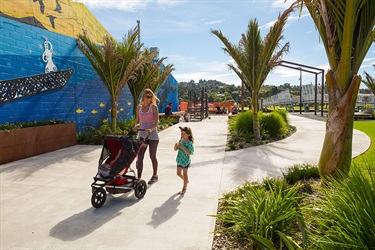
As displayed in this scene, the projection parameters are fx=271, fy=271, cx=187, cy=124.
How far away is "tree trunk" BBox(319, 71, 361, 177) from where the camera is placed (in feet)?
10.9

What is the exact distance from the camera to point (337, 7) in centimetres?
353

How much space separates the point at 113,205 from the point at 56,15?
30.2 feet

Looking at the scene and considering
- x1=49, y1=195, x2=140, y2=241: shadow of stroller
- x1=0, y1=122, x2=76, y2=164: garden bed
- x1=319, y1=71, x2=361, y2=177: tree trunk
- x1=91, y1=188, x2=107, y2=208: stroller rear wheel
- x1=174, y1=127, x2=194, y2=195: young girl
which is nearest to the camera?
x1=49, y1=195, x2=140, y2=241: shadow of stroller

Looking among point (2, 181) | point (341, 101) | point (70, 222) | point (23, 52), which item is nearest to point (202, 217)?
point (70, 222)

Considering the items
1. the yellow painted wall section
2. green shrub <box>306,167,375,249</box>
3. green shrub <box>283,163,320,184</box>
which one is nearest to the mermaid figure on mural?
the yellow painted wall section

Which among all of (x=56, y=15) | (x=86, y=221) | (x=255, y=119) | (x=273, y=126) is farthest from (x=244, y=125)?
(x=56, y=15)

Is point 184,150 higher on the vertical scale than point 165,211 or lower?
higher

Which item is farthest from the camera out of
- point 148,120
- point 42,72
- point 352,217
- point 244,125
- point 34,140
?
point 244,125

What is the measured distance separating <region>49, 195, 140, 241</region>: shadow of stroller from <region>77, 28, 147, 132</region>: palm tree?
6926 millimetres

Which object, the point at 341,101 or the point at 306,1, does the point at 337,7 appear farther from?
the point at 341,101

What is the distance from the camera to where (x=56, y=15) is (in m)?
10.4

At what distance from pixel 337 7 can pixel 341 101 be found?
1256 mm

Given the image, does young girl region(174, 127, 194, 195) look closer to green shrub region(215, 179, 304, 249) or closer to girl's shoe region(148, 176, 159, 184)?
girl's shoe region(148, 176, 159, 184)

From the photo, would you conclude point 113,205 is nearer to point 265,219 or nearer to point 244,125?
point 265,219
